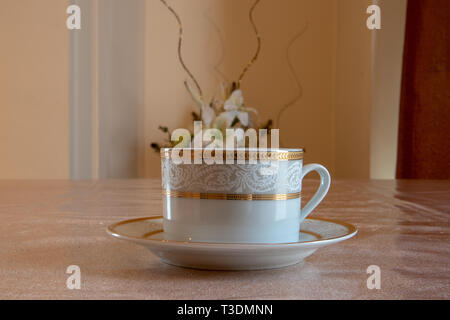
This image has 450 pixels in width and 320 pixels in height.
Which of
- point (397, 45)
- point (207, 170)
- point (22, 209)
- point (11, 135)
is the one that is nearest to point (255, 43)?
point (397, 45)

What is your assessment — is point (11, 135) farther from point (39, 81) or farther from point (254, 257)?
point (254, 257)

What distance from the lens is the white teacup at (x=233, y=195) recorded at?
0.44m

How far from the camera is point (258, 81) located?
132 inches

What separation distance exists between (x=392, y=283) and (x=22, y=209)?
65 centimetres

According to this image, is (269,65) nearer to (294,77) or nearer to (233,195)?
(294,77)

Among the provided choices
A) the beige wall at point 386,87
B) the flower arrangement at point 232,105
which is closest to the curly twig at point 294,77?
the flower arrangement at point 232,105

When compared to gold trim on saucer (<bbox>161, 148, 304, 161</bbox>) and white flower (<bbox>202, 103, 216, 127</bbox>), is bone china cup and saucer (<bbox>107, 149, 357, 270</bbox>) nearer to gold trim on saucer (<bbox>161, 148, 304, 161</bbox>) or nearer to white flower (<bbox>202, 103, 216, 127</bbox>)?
gold trim on saucer (<bbox>161, 148, 304, 161</bbox>)

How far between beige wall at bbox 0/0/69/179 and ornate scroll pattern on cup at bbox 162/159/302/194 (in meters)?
2.64

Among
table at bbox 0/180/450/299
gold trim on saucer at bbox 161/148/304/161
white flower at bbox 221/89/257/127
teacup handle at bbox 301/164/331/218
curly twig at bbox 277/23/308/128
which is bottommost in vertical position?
table at bbox 0/180/450/299

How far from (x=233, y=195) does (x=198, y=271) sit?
73mm

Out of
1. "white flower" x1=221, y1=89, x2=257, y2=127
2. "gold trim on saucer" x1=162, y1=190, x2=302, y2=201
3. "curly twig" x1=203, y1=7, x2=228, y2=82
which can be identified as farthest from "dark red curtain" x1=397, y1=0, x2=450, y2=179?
"gold trim on saucer" x1=162, y1=190, x2=302, y2=201

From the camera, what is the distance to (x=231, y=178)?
0.44 m

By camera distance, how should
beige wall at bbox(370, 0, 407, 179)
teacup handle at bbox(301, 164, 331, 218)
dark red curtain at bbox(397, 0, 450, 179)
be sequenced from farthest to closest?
beige wall at bbox(370, 0, 407, 179) → dark red curtain at bbox(397, 0, 450, 179) → teacup handle at bbox(301, 164, 331, 218)

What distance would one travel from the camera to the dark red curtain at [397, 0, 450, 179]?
7.02ft
